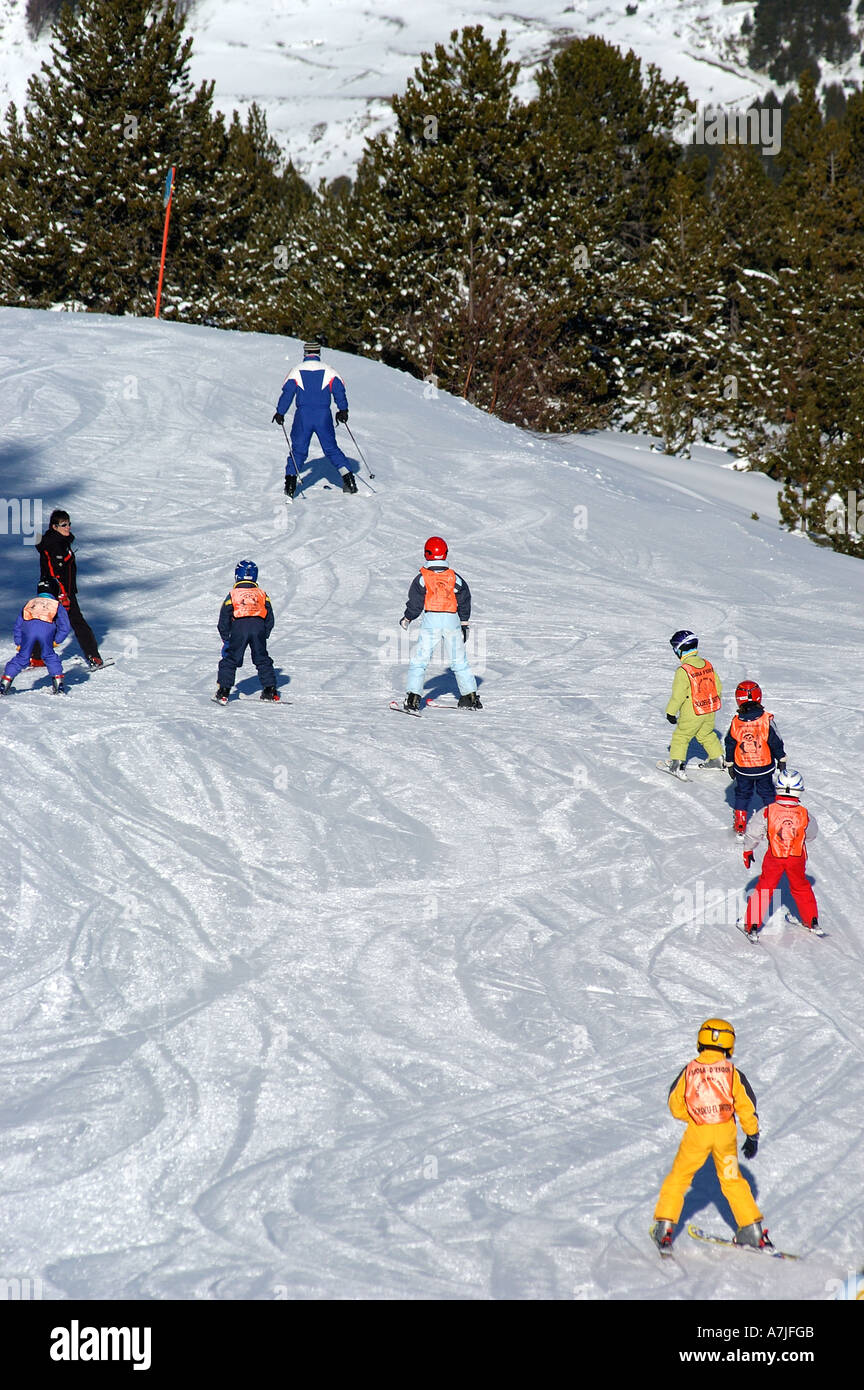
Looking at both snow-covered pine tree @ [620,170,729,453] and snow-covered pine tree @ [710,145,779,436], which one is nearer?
snow-covered pine tree @ [710,145,779,436]

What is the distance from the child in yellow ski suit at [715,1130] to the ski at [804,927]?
2937 millimetres

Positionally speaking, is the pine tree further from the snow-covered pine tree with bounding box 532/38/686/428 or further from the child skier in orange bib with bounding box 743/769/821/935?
the child skier in orange bib with bounding box 743/769/821/935

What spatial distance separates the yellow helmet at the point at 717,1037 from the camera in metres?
5.21

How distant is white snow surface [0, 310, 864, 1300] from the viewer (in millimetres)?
5371

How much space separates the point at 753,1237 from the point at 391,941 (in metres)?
2.98

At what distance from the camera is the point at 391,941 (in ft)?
25.1

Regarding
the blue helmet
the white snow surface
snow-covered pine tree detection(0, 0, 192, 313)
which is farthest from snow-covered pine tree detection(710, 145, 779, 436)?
the blue helmet

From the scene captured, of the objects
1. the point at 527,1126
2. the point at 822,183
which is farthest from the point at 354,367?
the point at 822,183

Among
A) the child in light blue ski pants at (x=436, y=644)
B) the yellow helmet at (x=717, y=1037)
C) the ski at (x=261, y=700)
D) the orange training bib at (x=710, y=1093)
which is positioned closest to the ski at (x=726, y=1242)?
the orange training bib at (x=710, y=1093)

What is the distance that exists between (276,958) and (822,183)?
131 ft

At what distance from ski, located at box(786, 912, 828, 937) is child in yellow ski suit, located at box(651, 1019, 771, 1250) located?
294 cm

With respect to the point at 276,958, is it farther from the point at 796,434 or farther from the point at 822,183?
the point at 822,183
